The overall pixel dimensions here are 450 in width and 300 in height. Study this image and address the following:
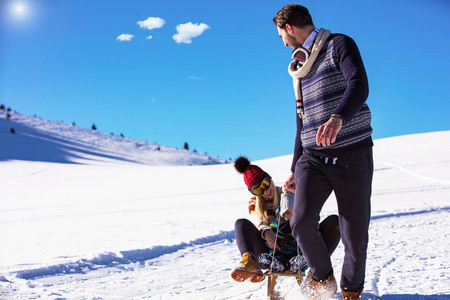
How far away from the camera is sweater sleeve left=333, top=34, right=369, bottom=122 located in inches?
82.5

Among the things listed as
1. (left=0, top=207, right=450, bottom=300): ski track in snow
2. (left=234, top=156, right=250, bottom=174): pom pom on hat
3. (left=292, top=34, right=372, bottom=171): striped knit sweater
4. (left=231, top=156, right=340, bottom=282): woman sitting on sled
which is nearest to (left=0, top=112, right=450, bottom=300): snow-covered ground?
(left=0, top=207, right=450, bottom=300): ski track in snow

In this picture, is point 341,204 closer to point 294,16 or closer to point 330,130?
point 330,130

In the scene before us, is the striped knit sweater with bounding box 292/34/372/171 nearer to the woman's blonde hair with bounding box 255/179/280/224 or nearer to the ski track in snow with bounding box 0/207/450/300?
the woman's blonde hair with bounding box 255/179/280/224

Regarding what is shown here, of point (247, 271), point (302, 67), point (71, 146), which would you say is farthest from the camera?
point (71, 146)

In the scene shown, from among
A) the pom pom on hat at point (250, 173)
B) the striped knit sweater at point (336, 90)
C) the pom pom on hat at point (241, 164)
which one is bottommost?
the pom pom on hat at point (250, 173)

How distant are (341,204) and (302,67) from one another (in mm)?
824

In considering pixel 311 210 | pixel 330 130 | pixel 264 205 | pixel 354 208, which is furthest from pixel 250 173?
pixel 330 130

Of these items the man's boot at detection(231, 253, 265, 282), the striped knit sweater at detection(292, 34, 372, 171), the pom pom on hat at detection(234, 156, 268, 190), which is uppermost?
the striped knit sweater at detection(292, 34, 372, 171)

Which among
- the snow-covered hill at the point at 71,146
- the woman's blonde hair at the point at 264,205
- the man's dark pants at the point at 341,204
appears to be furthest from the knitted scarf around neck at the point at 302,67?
the snow-covered hill at the point at 71,146

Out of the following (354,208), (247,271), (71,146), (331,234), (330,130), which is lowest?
(247,271)

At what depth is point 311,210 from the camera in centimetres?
244

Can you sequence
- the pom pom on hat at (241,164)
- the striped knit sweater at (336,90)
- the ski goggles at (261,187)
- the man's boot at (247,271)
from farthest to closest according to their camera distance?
1. the pom pom on hat at (241,164)
2. the ski goggles at (261,187)
3. the man's boot at (247,271)
4. the striped knit sweater at (336,90)

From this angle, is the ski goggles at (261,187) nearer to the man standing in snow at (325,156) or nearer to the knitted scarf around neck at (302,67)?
the man standing in snow at (325,156)

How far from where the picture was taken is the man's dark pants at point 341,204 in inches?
94.3
